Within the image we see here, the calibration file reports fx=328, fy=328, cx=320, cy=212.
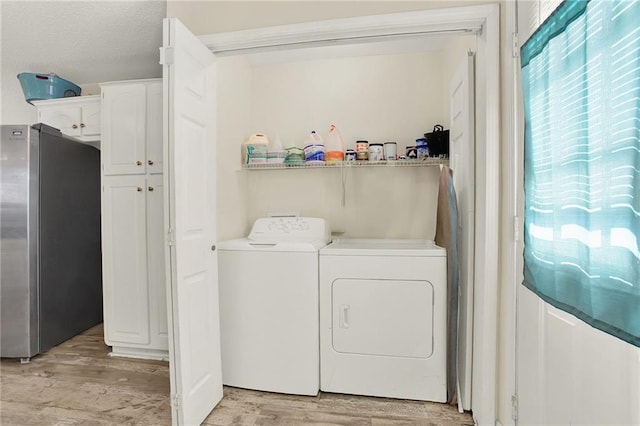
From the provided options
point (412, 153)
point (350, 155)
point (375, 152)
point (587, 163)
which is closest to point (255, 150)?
point (350, 155)

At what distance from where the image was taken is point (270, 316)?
1.99 m

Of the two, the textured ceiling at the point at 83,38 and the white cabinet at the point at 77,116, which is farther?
the white cabinet at the point at 77,116

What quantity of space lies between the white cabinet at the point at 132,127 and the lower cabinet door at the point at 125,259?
0.41 ft

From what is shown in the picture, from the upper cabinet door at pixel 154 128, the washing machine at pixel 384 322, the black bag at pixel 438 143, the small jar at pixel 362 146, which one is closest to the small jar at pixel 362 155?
the small jar at pixel 362 146

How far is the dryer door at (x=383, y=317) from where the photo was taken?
74.0 inches

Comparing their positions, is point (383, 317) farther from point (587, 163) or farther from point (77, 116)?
point (77, 116)

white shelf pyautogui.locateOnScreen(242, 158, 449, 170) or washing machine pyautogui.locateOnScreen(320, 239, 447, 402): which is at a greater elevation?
white shelf pyautogui.locateOnScreen(242, 158, 449, 170)

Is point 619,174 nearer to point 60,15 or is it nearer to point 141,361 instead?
point 141,361

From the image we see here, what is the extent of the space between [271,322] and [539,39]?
6.10 feet

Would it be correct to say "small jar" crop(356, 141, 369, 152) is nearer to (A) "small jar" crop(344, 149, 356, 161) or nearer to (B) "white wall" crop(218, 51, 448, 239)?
(A) "small jar" crop(344, 149, 356, 161)

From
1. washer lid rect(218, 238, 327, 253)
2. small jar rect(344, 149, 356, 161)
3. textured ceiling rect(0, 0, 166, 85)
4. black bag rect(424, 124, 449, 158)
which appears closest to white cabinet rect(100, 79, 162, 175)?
textured ceiling rect(0, 0, 166, 85)

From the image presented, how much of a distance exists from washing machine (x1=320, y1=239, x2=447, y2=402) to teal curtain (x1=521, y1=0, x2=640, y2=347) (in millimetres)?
696

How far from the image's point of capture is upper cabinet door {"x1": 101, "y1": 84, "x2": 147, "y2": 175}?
8.21 feet

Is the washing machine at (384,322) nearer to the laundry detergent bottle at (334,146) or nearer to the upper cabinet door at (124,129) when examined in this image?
the laundry detergent bottle at (334,146)
